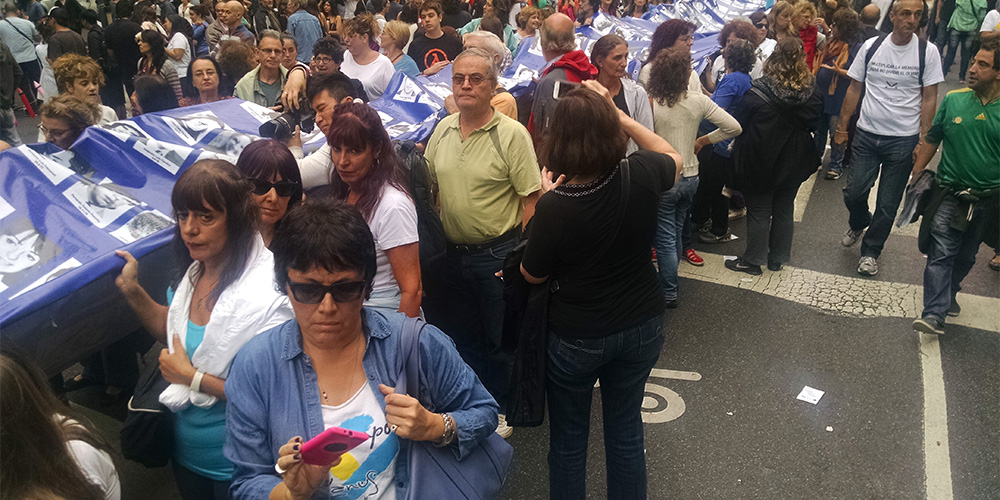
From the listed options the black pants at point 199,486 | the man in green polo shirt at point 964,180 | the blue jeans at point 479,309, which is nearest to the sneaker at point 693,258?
the man in green polo shirt at point 964,180

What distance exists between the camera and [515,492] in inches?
147

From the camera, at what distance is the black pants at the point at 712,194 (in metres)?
6.32

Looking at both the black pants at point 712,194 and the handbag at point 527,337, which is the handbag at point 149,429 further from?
the black pants at point 712,194

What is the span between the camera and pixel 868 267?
607 centimetres

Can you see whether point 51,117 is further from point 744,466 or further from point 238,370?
point 744,466

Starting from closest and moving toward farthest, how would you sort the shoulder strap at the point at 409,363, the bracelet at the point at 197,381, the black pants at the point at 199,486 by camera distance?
the shoulder strap at the point at 409,363 → the bracelet at the point at 197,381 → the black pants at the point at 199,486

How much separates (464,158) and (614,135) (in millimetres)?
1146

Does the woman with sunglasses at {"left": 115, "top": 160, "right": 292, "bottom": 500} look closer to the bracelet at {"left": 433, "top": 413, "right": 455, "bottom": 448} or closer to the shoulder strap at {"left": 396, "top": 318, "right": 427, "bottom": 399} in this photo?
the shoulder strap at {"left": 396, "top": 318, "right": 427, "bottom": 399}

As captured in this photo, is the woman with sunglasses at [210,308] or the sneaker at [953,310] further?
the sneaker at [953,310]

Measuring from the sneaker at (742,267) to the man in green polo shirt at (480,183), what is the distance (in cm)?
300

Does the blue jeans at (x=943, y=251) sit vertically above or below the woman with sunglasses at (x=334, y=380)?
below

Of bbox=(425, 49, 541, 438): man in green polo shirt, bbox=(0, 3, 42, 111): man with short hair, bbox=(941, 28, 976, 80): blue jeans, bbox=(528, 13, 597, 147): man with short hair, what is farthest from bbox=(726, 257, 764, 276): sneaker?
bbox=(0, 3, 42, 111): man with short hair

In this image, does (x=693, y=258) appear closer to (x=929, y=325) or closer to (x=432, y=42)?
(x=929, y=325)

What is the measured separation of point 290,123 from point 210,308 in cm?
193
